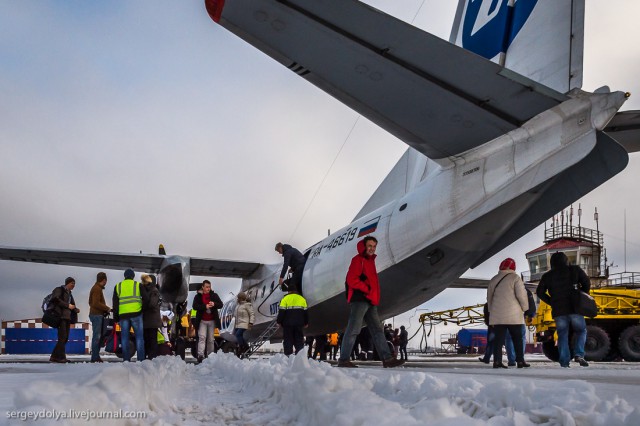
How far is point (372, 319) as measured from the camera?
738cm

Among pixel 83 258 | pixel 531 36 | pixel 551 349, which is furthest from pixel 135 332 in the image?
pixel 551 349

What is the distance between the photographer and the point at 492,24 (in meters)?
8.19

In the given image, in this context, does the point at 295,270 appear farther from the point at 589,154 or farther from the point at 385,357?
the point at 589,154

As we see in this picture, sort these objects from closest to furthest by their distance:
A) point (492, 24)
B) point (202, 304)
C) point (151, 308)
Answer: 1. point (492, 24)
2. point (151, 308)
3. point (202, 304)

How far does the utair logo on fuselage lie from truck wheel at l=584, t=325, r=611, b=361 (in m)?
8.01

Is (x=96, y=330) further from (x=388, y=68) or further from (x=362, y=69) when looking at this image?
(x=388, y=68)

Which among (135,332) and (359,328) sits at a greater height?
(359,328)

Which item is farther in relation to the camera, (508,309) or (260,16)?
(508,309)

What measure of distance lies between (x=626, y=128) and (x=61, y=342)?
27.5 ft

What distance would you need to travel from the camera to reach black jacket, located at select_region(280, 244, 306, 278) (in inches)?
438

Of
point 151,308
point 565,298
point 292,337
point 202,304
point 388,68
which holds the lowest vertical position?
point 292,337

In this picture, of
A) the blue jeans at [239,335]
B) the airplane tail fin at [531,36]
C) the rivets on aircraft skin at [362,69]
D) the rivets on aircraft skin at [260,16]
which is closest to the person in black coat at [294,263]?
the blue jeans at [239,335]

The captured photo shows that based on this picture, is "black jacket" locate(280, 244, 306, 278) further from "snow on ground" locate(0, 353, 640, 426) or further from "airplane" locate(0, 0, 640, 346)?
"snow on ground" locate(0, 353, 640, 426)

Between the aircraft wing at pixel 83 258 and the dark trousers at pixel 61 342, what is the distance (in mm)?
5137
